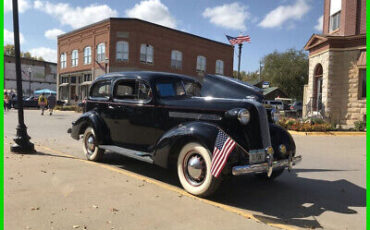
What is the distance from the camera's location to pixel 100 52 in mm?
32219

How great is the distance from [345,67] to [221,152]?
15.6 m

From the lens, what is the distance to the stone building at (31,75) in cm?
5606

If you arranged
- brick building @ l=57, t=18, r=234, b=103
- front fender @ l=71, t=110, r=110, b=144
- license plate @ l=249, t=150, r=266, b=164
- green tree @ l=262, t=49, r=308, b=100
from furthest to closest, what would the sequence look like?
green tree @ l=262, t=49, r=308, b=100 < brick building @ l=57, t=18, r=234, b=103 < front fender @ l=71, t=110, r=110, b=144 < license plate @ l=249, t=150, r=266, b=164

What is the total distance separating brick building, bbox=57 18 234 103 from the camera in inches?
1210

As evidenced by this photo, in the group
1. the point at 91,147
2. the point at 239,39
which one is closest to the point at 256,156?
the point at 91,147

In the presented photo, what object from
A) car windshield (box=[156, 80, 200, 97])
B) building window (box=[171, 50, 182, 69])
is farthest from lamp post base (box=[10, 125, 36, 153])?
building window (box=[171, 50, 182, 69])

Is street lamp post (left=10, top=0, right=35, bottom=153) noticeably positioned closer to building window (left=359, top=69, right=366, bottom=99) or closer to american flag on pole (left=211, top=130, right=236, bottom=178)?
american flag on pole (left=211, top=130, right=236, bottom=178)

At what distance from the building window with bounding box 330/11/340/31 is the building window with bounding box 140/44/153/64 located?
18.5m

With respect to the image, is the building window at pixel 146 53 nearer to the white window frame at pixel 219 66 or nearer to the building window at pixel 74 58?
the building window at pixel 74 58

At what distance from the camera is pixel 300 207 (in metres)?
4.19

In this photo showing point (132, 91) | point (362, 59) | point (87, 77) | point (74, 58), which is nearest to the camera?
point (132, 91)

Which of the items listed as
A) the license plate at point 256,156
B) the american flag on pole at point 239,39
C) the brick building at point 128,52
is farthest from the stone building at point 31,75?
the license plate at point 256,156

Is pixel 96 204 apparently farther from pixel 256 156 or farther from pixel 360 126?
pixel 360 126

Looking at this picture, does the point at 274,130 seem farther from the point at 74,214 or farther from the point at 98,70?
the point at 98,70
